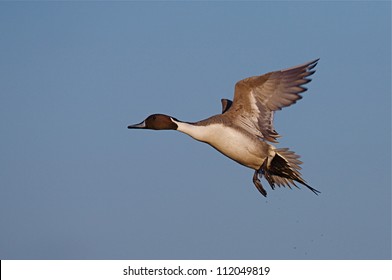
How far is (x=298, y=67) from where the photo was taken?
1255cm

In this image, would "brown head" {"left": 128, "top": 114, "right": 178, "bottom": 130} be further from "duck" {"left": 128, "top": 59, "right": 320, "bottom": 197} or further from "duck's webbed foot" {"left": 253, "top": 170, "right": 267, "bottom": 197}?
"duck's webbed foot" {"left": 253, "top": 170, "right": 267, "bottom": 197}

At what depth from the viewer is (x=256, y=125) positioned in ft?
41.8

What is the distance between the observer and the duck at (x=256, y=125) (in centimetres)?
1243

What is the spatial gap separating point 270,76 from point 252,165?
100 centimetres

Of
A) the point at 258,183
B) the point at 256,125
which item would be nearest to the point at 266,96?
the point at 256,125

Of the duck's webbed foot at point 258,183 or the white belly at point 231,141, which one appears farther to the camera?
the duck's webbed foot at point 258,183

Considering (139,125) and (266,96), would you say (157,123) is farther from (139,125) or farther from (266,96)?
(266,96)

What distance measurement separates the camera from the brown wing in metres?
12.5

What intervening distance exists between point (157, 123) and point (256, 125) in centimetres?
111

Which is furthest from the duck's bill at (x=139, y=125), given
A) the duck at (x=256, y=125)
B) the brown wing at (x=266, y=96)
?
the brown wing at (x=266, y=96)

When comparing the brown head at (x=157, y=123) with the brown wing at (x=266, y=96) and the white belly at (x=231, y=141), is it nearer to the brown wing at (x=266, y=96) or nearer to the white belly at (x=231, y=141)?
the white belly at (x=231, y=141)
